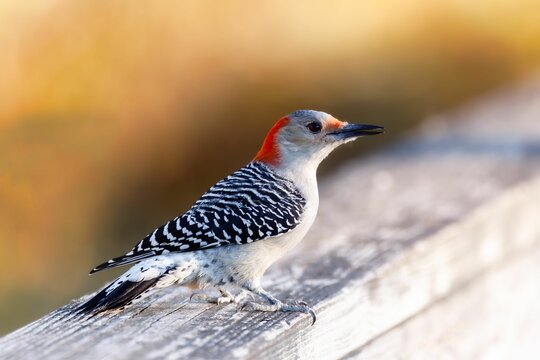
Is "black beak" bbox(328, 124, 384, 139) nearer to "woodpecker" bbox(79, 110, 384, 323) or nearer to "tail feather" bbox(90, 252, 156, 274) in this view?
"woodpecker" bbox(79, 110, 384, 323)

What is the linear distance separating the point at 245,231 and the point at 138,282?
2.19 ft

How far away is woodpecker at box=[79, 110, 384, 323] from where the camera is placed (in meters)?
3.13

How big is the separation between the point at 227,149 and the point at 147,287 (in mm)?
4629

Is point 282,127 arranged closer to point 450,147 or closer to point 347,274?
point 347,274

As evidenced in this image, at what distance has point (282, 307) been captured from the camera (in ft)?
9.91

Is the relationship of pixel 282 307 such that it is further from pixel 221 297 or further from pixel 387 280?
pixel 387 280

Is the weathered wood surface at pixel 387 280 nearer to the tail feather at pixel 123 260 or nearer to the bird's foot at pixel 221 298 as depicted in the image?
the bird's foot at pixel 221 298

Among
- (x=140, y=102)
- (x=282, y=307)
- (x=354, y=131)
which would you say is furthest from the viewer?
(x=140, y=102)

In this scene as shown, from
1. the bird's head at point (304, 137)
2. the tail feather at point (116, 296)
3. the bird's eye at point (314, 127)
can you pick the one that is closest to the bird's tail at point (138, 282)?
the tail feather at point (116, 296)

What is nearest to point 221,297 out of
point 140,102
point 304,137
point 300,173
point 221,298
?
point 221,298

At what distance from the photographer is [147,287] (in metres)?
3.06

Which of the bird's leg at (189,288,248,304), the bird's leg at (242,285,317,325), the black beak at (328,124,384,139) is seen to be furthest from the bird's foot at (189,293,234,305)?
the black beak at (328,124,384,139)

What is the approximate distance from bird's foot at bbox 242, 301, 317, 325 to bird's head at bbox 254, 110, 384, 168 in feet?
3.93

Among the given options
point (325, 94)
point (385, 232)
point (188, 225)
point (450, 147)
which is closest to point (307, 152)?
point (385, 232)
